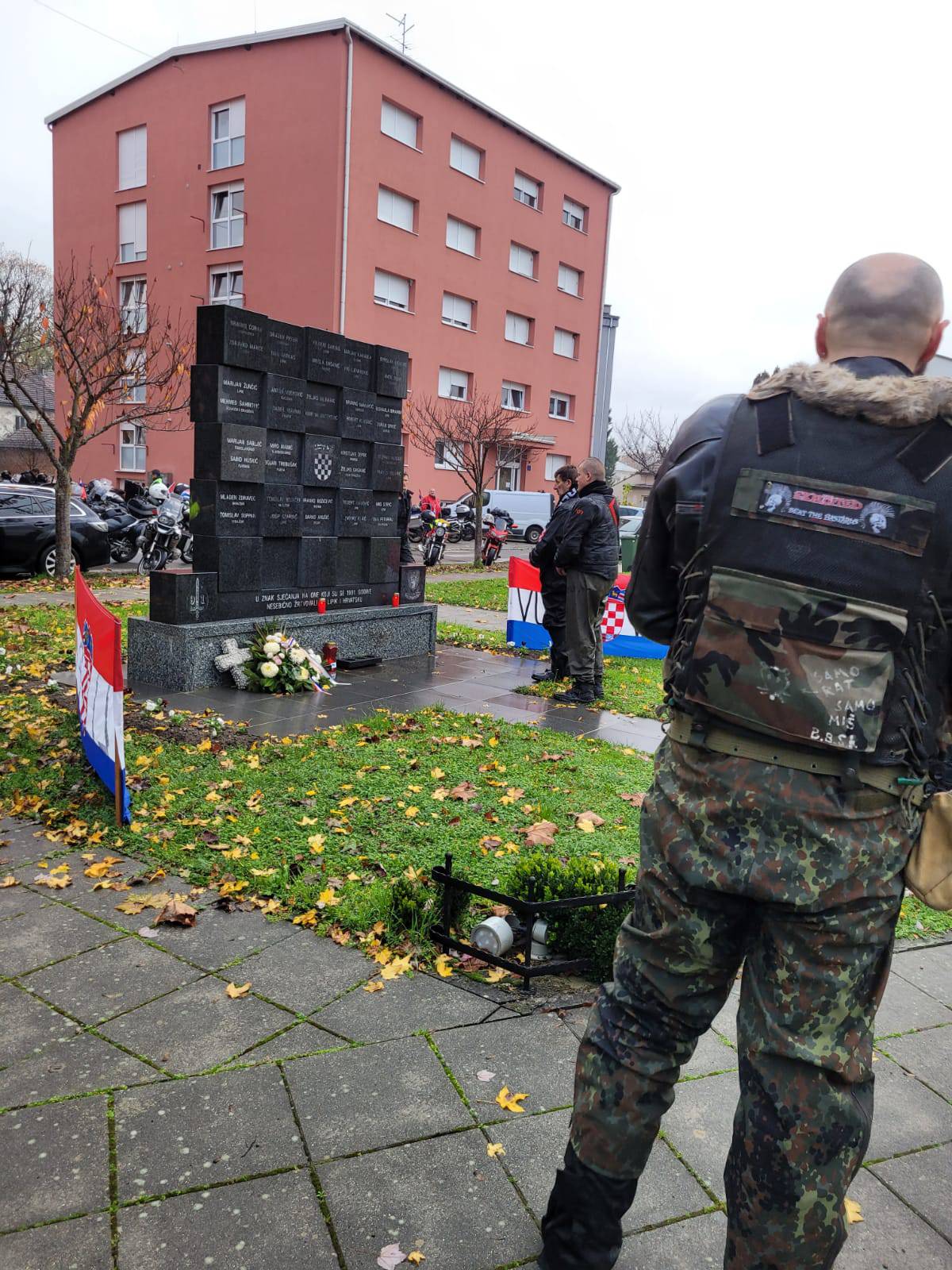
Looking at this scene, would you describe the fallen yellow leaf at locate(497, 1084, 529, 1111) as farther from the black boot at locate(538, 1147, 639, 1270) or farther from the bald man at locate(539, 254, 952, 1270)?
the bald man at locate(539, 254, 952, 1270)

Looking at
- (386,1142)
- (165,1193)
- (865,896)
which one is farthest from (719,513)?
(165,1193)

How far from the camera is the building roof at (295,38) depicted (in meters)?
26.2

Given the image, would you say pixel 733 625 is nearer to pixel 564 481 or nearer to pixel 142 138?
pixel 564 481

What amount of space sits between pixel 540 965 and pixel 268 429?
5942mm

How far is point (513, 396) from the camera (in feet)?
118

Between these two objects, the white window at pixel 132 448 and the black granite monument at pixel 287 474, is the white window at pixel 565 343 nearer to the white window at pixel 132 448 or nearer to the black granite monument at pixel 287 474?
the white window at pixel 132 448

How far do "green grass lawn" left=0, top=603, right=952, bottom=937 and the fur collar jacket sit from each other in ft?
8.45

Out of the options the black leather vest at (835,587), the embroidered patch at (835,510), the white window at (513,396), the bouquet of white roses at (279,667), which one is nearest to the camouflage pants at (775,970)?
the black leather vest at (835,587)

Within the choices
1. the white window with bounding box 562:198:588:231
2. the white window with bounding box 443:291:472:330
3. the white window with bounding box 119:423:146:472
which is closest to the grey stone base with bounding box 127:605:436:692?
the white window with bounding box 443:291:472:330

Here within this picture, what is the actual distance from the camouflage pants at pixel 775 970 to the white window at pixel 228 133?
3152cm

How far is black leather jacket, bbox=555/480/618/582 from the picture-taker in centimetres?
807

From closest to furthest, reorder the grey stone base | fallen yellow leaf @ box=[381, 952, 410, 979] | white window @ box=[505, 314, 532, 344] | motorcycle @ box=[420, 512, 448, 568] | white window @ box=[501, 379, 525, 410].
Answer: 1. fallen yellow leaf @ box=[381, 952, 410, 979]
2. the grey stone base
3. motorcycle @ box=[420, 512, 448, 568]
4. white window @ box=[505, 314, 532, 344]
5. white window @ box=[501, 379, 525, 410]

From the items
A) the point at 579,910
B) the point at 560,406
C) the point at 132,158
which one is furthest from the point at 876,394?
the point at 560,406

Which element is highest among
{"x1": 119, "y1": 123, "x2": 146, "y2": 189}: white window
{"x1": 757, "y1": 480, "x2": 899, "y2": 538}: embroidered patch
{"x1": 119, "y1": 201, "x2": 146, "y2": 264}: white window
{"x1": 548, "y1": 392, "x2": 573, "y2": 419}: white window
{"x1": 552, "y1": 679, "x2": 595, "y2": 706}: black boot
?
{"x1": 119, "y1": 123, "x2": 146, "y2": 189}: white window
